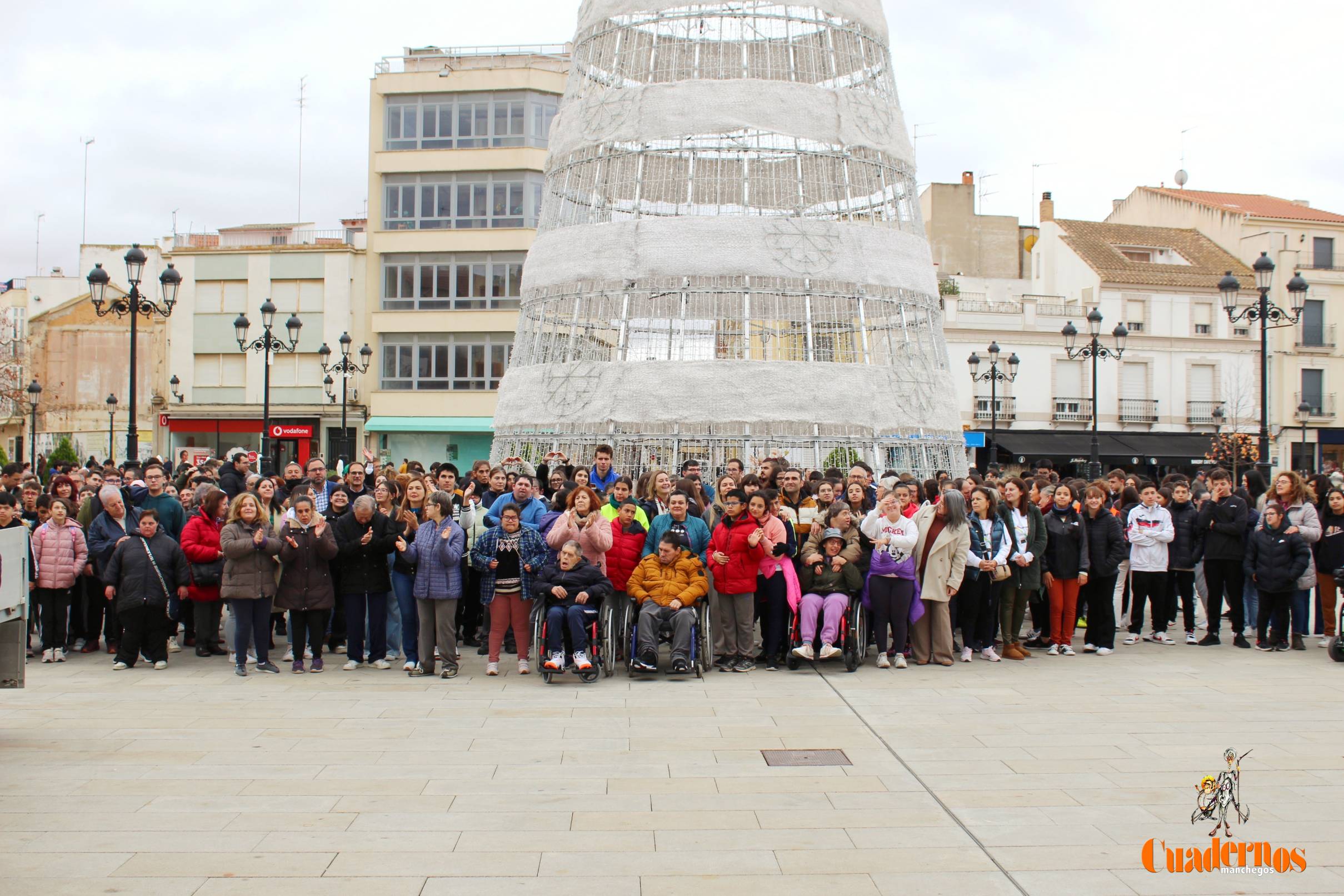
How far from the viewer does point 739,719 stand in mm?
8586

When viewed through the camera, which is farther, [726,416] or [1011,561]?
[726,416]

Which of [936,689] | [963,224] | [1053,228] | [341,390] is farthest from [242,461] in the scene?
[963,224]

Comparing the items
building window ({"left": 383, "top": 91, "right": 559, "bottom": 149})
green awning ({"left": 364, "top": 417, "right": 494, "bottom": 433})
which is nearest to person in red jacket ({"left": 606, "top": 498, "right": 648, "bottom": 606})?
green awning ({"left": 364, "top": 417, "right": 494, "bottom": 433})

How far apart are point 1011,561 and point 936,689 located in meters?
Answer: 2.23

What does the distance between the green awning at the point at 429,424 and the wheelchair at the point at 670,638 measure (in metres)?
31.5

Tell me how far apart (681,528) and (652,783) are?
13.4 feet

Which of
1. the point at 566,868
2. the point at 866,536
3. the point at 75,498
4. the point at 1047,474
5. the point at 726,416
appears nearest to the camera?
the point at 566,868

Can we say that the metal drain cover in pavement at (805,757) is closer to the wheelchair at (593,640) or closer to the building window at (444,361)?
the wheelchair at (593,640)

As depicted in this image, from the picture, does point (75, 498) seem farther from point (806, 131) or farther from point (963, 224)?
point (963, 224)

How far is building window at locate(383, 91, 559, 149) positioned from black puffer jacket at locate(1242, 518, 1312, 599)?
3377 cm

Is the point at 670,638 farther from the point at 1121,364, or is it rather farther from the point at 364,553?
the point at 1121,364

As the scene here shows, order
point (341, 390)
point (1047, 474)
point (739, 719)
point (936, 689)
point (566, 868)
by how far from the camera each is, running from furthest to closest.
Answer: point (341, 390) → point (1047, 474) → point (936, 689) → point (739, 719) → point (566, 868)

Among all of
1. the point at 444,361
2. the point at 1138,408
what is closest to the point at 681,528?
the point at 444,361

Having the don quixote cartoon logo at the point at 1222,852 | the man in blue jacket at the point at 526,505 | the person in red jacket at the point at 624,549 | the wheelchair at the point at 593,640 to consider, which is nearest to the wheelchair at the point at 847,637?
the person in red jacket at the point at 624,549
